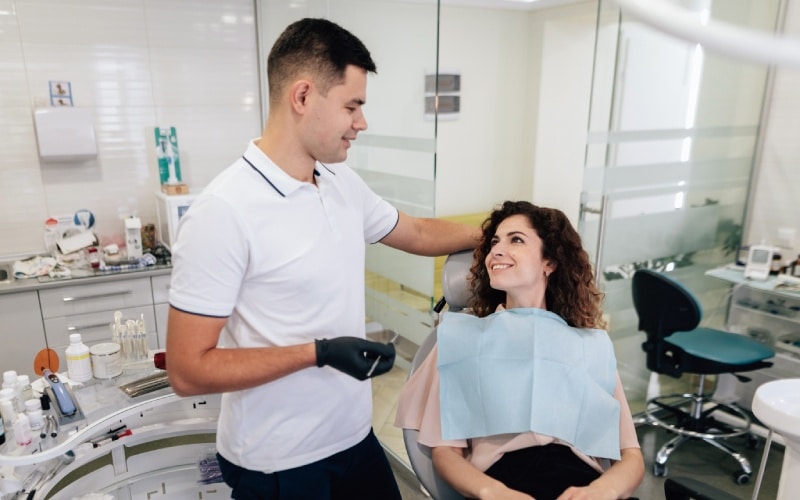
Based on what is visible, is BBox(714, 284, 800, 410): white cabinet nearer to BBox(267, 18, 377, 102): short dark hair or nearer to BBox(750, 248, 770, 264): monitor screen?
BBox(750, 248, 770, 264): monitor screen

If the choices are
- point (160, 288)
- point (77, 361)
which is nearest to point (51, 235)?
point (160, 288)

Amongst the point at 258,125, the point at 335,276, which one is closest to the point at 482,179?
the point at 258,125

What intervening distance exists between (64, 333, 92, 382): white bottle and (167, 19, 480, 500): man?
0.72 meters

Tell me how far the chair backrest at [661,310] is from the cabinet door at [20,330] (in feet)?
9.62

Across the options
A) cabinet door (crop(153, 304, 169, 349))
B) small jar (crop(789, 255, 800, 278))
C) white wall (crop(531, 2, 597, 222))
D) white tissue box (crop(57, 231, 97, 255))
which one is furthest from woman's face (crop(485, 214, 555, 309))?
white wall (crop(531, 2, 597, 222))

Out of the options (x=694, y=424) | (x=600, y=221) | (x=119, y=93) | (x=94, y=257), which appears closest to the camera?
(x=600, y=221)

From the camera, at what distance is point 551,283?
159 cm

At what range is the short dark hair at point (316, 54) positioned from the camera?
3.75 ft

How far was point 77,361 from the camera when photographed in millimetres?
1728

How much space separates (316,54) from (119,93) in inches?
101

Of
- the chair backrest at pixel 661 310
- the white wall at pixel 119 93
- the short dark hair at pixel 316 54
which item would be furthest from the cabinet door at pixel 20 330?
the chair backrest at pixel 661 310

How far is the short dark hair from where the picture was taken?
45.0 inches

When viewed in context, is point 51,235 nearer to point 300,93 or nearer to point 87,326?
point 87,326

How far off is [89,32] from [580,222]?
2.82m
